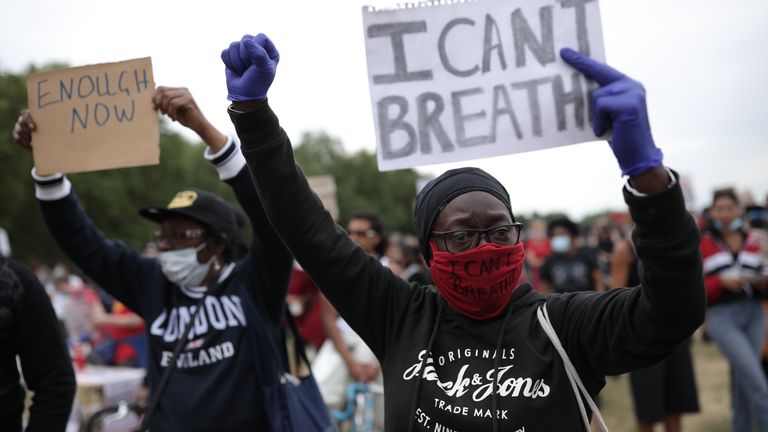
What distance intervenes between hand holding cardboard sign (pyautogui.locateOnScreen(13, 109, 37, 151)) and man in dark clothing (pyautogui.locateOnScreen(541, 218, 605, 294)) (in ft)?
20.5

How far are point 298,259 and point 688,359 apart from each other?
14.7 ft

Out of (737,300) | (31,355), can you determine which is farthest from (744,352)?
(31,355)

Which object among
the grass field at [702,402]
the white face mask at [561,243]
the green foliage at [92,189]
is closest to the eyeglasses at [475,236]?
the grass field at [702,402]

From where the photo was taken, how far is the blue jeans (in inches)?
199

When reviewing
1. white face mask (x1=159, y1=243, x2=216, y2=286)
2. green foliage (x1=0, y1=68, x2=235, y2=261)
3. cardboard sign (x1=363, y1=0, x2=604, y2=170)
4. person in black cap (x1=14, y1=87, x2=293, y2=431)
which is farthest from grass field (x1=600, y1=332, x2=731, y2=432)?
green foliage (x1=0, y1=68, x2=235, y2=261)

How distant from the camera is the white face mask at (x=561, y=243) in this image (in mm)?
8500

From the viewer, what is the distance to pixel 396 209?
69.9m

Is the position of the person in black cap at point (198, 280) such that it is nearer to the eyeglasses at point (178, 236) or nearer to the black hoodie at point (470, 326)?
the eyeglasses at point (178, 236)

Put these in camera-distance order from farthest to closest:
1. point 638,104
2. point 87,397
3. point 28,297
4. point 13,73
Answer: point 13,73 → point 87,397 → point 28,297 → point 638,104

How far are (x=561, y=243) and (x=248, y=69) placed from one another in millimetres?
7362

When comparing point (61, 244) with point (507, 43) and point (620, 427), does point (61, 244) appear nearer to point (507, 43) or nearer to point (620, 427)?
→ point (507, 43)

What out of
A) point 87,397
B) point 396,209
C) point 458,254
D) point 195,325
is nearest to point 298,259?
point 458,254

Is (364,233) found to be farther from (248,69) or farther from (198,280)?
(248,69)

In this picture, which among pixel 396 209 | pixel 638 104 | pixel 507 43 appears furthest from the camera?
pixel 396 209
